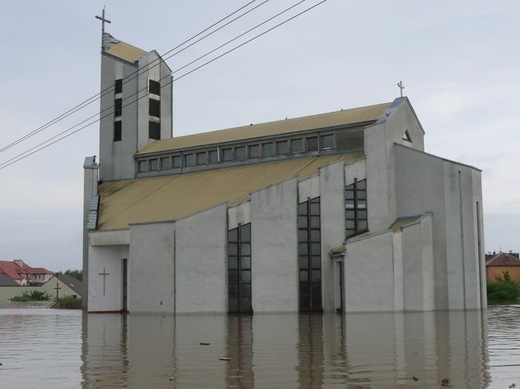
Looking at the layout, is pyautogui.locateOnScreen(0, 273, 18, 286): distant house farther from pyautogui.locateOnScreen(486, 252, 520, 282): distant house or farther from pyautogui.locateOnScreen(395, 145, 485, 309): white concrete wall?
pyautogui.locateOnScreen(395, 145, 485, 309): white concrete wall

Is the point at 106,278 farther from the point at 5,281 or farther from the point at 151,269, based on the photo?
the point at 5,281

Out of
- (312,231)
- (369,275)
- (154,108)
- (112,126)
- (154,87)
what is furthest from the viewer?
(154,87)

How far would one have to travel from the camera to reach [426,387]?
10562 millimetres

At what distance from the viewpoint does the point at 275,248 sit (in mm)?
42406

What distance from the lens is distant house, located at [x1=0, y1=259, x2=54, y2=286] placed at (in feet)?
481

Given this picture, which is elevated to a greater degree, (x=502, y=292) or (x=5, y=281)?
(x=5, y=281)

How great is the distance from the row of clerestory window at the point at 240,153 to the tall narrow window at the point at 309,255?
6.73 meters

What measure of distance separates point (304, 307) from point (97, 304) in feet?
49.6

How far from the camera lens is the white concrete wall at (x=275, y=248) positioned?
42094 mm

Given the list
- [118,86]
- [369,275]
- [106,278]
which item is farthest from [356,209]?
[118,86]

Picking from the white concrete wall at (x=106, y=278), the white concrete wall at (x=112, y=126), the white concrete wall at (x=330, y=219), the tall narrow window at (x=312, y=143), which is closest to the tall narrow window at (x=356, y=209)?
the white concrete wall at (x=330, y=219)

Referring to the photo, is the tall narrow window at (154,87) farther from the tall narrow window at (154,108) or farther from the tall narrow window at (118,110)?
the tall narrow window at (118,110)

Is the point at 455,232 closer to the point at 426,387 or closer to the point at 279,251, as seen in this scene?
the point at 279,251

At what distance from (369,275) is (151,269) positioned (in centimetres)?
1270
